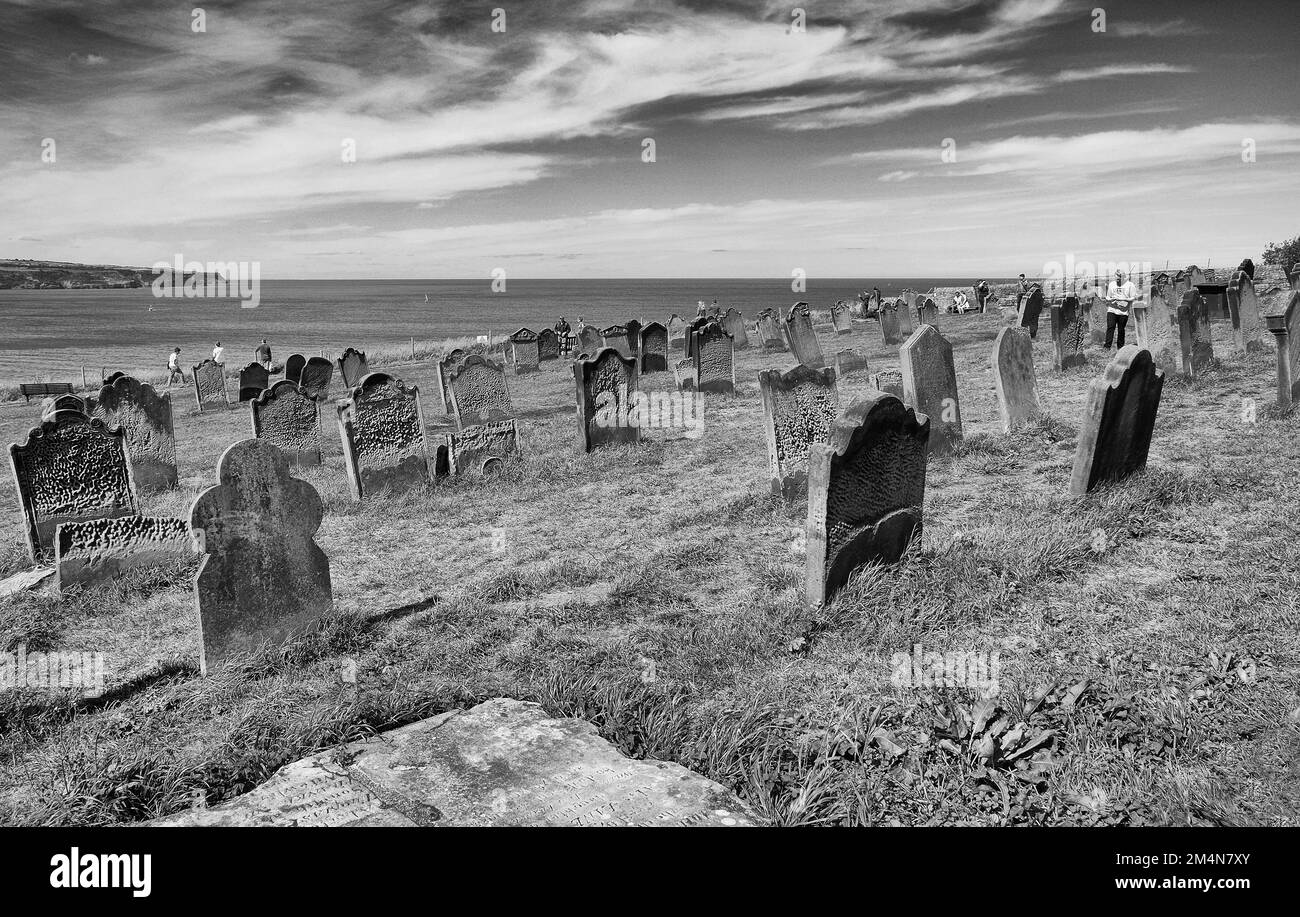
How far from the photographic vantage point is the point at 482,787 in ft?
11.9

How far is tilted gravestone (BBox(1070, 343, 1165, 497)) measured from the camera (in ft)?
23.6

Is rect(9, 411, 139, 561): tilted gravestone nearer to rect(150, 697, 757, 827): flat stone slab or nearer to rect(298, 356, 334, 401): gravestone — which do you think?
rect(150, 697, 757, 827): flat stone slab

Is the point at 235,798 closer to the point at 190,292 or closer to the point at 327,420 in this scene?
the point at 327,420

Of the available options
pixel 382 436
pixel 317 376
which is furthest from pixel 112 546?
pixel 317 376

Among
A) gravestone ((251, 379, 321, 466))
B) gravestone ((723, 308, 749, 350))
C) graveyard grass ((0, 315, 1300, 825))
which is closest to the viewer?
graveyard grass ((0, 315, 1300, 825))

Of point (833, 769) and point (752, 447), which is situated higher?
point (752, 447)

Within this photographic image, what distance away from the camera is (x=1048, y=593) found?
222 inches

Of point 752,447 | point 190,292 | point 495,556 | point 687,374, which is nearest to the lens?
point 495,556

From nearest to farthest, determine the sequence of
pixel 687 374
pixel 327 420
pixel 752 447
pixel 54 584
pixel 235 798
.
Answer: pixel 235 798 < pixel 54 584 < pixel 752 447 < pixel 687 374 < pixel 327 420

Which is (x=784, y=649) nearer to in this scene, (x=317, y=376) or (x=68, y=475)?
(x=68, y=475)

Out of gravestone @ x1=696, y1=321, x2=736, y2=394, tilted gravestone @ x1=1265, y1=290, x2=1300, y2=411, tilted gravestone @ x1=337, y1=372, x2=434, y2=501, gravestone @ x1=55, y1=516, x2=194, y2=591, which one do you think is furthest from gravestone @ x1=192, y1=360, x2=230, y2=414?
tilted gravestone @ x1=1265, y1=290, x2=1300, y2=411

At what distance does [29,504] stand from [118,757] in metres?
5.10

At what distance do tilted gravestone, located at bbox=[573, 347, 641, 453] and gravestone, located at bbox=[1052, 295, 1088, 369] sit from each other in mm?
7573
